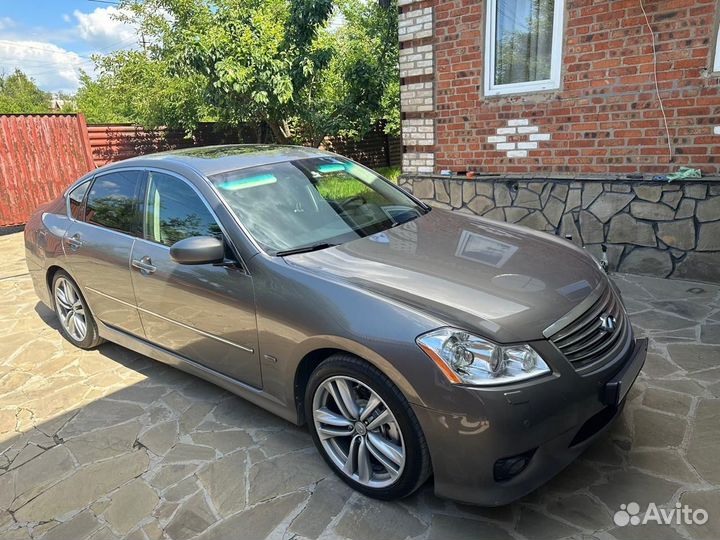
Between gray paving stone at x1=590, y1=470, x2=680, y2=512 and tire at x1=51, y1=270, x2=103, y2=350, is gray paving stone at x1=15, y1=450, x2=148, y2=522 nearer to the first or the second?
tire at x1=51, y1=270, x2=103, y2=350

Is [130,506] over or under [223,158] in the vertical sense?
under

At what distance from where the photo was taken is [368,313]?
2254 millimetres

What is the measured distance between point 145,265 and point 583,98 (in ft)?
15.2

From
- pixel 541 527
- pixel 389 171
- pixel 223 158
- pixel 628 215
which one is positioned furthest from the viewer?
pixel 389 171

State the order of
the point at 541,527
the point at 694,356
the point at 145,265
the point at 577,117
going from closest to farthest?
the point at 541,527
the point at 145,265
the point at 694,356
the point at 577,117

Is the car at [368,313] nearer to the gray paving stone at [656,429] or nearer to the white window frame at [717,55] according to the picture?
the gray paving stone at [656,429]

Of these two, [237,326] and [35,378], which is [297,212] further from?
[35,378]

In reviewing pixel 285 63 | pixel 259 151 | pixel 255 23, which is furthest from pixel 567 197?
pixel 255 23

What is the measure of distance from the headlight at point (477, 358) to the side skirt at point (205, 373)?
39.4 inches

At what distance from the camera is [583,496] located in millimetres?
2361

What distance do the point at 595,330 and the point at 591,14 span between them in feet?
13.9

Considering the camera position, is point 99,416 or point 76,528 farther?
point 99,416

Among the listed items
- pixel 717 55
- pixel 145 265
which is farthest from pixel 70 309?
pixel 717 55

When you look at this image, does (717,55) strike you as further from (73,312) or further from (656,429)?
(73,312)
